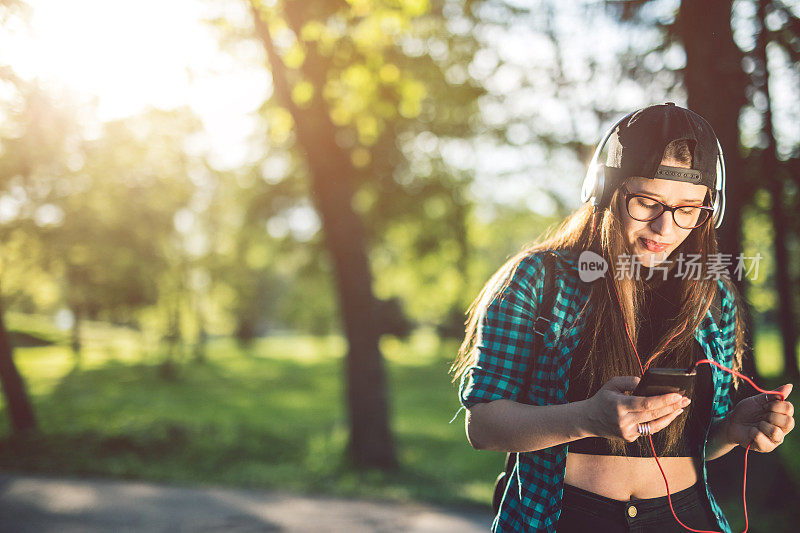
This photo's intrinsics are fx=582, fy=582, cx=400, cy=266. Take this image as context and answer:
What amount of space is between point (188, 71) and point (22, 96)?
2859 mm

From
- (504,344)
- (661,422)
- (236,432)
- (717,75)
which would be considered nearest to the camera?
(661,422)

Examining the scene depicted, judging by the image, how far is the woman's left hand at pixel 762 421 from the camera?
179cm

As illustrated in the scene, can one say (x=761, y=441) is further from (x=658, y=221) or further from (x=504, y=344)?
(x=504, y=344)

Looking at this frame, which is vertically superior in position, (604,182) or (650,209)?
(604,182)

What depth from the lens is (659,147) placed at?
1809mm

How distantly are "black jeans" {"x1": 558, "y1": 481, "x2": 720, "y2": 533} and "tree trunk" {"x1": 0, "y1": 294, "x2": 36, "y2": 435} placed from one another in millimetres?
12313

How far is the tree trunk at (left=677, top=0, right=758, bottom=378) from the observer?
4.68m

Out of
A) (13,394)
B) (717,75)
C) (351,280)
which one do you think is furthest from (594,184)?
(13,394)

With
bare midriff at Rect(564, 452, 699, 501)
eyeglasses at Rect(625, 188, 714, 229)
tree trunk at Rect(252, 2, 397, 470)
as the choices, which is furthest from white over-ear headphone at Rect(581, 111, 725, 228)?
tree trunk at Rect(252, 2, 397, 470)

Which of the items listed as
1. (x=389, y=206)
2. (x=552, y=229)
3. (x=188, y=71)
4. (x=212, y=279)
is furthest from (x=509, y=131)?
(x=212, y=279)

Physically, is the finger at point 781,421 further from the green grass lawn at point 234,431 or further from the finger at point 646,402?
the green grass lawn at point 234,431

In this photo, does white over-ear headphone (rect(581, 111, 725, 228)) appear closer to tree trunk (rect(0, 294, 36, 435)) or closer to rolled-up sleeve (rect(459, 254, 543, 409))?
rolled-up sleeve (rect(459, 254, 543, 409))

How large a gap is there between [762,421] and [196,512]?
6419mm

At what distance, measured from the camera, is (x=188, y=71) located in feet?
29.8
